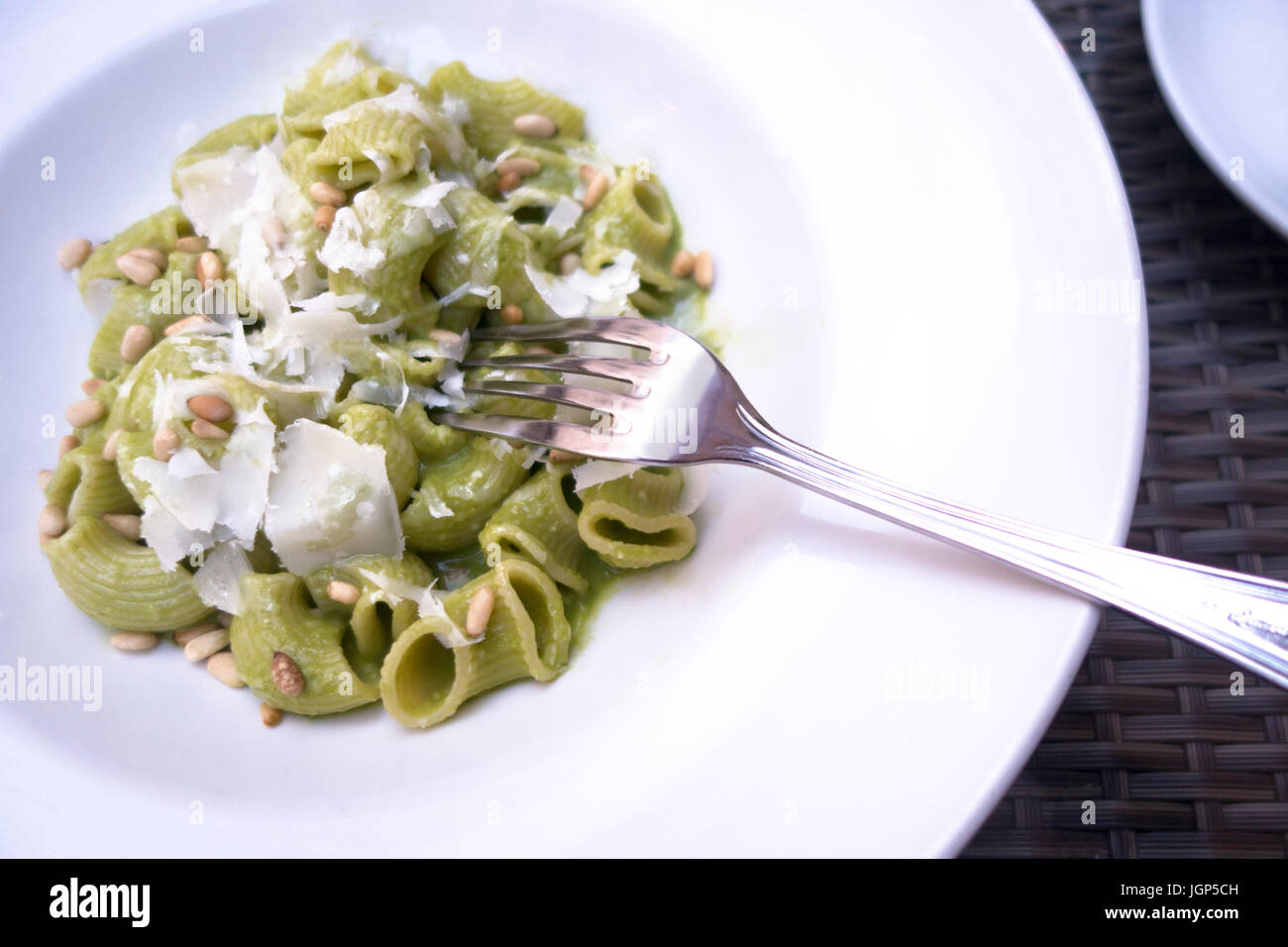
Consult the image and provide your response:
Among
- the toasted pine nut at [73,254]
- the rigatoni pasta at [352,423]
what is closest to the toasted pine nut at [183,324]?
the rigatoni pasta at [352,423]

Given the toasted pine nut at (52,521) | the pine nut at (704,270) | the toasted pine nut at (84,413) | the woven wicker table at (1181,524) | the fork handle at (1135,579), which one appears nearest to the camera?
the fork handle at (1135,579)

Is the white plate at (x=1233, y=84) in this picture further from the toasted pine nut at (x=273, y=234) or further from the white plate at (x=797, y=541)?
the toasted pine nut at (x=273, y=234)

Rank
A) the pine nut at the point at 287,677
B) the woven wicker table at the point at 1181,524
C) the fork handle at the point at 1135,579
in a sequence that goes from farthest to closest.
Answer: the woven wicker table at the point at 1181,524, the pine nut at the point at 287,677, the fork handle at the point at 1135,579

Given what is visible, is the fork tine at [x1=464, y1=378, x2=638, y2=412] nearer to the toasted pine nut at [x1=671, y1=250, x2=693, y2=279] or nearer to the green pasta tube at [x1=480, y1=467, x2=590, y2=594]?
the green pasta tube at [x1=480, y1=467, x2=590, y2=594]

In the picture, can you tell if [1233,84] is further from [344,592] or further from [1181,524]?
[344,592]

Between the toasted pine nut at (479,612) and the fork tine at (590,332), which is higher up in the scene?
the fork tine at (590,332)

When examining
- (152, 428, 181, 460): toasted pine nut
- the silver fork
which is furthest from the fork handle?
(152, 428, 181, 460): toasted pine nut

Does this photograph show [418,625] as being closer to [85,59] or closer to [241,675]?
[241,675]
